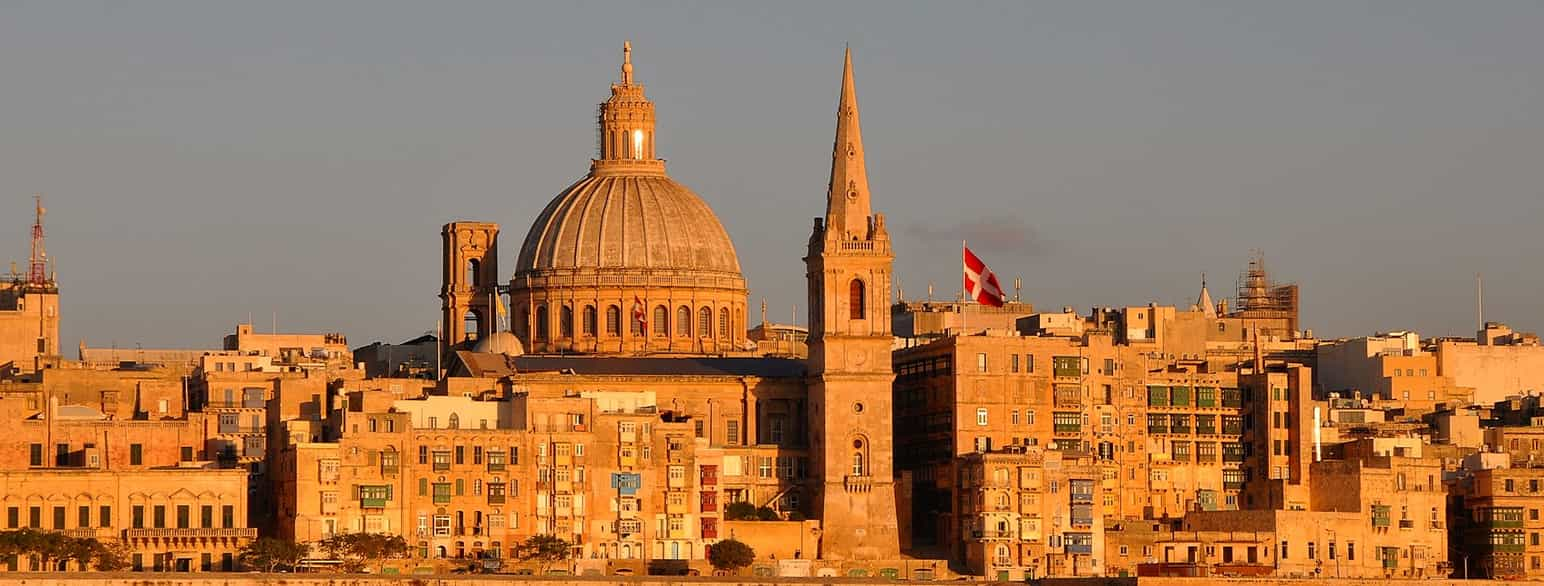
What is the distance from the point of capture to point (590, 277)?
A: 132 meters

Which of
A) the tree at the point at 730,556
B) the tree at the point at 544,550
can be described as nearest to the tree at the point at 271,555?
the tree at the point at 544,550

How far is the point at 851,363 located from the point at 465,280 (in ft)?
74.5

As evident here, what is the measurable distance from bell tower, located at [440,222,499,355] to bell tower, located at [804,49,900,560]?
18431mm

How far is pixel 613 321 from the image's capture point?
133m

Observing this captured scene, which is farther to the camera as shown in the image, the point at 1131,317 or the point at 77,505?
the point at 1131,317

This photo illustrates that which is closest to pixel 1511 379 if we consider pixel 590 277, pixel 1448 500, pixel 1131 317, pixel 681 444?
pixel 1131 317

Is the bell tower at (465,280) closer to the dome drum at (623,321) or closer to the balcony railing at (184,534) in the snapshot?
the dome drum at (623,321)

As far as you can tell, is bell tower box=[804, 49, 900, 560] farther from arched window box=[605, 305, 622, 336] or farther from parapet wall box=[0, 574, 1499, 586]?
arched window box=[605, 305, 622, 336]

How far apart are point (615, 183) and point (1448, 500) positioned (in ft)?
94.1

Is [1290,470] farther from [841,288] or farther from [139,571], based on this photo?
[139,571]

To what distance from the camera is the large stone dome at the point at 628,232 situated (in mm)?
132625

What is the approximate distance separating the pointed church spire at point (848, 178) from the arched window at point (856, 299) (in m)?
1.39

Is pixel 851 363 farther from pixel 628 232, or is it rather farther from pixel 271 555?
pixel 271 555

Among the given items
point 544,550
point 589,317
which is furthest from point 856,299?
point 589,317
